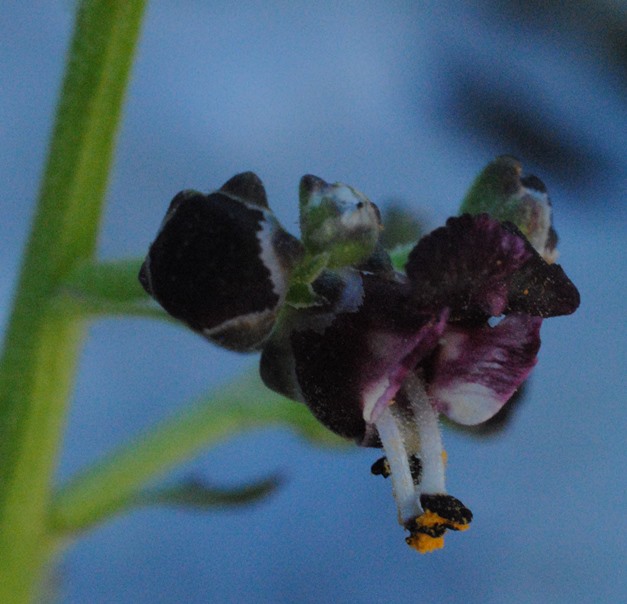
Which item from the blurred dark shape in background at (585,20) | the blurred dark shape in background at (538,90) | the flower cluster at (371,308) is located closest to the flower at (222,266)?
the flower cluster at (371,308)

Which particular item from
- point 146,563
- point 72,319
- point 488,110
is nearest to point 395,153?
point 488,110

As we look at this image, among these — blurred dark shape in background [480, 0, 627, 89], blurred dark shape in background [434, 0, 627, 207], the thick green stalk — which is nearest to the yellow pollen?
the thick green stalk

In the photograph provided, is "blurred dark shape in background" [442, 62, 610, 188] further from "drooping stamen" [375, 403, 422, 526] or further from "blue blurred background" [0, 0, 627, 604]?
"drooping stamen" [375, 403, 422, 526]

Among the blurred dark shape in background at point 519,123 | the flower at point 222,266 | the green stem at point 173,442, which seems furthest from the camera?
the blurred dark shape in background at point 519,123

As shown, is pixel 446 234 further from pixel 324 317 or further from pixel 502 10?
pixel 502 10

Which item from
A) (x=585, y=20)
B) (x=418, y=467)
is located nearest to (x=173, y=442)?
(x=418, y=467)

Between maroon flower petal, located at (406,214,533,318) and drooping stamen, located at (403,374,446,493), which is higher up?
maroon flower petal, located at (406,214,533,318)

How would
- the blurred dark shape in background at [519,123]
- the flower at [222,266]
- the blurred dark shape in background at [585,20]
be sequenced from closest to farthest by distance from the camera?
1. the flower at [222,266]
2. the blurred dark shape in background at [519,123]
3. the blurred dark shape in background at [585,20]

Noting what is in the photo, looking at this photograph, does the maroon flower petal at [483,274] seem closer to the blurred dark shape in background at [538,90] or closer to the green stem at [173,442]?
the green stem at [173,442]
